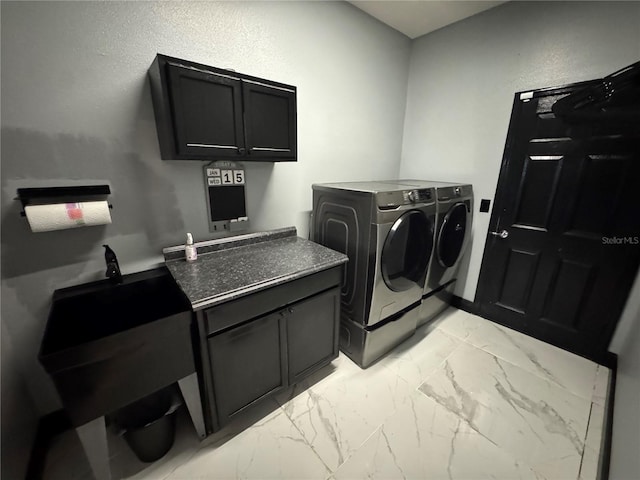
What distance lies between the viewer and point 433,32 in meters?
2.45

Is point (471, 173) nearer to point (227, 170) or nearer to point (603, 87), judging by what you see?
point (603, 87)

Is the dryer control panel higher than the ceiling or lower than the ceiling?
lower

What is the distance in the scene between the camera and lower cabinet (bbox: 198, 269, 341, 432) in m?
1.22

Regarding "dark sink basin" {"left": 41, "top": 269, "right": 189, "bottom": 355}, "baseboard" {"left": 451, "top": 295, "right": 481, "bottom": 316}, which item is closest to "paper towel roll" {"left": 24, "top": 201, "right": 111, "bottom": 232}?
"dark sink basin" {"left": 41, "top": 269, "right": 189, "bottom": 355}

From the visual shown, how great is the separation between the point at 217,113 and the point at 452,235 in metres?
2.05

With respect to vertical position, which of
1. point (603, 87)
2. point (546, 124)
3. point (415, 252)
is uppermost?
point (603, 87)

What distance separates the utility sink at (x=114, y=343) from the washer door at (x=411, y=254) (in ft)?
4.26

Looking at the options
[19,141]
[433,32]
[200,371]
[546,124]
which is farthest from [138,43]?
[546,124]

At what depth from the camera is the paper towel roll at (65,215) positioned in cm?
109

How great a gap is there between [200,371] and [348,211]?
1.25m
